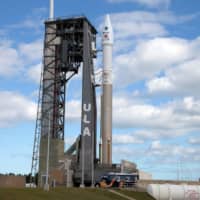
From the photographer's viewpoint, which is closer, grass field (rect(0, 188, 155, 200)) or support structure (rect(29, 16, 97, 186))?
grass field (rect(0, 188, 155, 200))

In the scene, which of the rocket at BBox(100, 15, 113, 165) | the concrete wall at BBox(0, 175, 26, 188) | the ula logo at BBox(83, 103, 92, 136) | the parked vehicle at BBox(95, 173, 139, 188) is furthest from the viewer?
the ula logo at BBox(83, 103, 92, 136)

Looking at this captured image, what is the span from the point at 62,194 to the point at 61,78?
5313 cm

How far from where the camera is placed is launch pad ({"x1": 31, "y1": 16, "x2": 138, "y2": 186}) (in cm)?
10148

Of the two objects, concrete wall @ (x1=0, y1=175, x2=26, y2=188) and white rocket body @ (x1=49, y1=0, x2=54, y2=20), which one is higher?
white rocket body @ (x1=49, y1=0, x2=54, y2=20)

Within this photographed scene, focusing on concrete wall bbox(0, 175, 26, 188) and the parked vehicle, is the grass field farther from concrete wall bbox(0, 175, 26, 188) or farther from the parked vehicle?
concrete wall bbox(0, 175, 26, 188)

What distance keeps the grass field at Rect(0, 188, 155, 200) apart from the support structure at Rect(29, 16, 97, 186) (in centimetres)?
2992

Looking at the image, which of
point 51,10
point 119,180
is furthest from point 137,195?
point 51,10

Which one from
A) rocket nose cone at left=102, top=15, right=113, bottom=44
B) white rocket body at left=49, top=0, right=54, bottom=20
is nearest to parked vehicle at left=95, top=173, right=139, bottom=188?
rocket nose cone at left=102, top=15, right=113, bottom=44

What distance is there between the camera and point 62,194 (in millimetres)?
62906

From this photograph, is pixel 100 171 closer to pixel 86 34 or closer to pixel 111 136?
pixel 111 136

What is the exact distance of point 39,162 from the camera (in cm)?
10869

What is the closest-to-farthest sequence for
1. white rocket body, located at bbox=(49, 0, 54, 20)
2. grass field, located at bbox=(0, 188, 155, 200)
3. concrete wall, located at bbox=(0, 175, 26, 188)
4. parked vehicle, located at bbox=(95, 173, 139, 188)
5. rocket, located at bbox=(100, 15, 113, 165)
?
grass field, located at bbox=(0, 188, 155, 200)
concrete wall, located at bbox=(0, 175, 26, 188)
parked vehicle, located at bbox=(95, 173, 139, 188)
rocket, located at bbox=(100, 15, 113, 165)
white rocket body, located at bbox=(49, 0, 54, 20)

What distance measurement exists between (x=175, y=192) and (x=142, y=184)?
60.0ft

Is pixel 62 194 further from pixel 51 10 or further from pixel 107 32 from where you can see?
pixel 51 10
